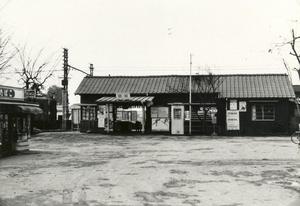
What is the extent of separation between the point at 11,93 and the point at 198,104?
17.1 m

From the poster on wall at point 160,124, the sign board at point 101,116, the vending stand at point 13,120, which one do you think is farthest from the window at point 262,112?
the vending stand at point 13,120

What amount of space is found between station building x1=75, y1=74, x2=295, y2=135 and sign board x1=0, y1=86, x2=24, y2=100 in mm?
13957

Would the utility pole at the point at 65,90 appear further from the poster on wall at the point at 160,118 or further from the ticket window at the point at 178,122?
the ticket window at the point at 178,122

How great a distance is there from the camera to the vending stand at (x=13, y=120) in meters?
20.4

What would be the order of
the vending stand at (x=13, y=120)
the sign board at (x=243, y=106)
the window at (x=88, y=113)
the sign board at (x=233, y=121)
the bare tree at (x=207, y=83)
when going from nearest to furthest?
the vending stand at (x=13, y=120) → the sign board at (x=233, y=121) → the sign board at (x=243, y=106) → the bare tree at (x=207, y=83) → the window at (x=88, y=113)

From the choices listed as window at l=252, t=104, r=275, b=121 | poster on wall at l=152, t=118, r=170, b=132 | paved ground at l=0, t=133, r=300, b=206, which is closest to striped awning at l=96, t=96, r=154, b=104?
poster on wall at l=152, t=118, r=170, b=132

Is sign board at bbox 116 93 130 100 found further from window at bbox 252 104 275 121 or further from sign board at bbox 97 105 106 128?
window at bbox 252 104 275 121

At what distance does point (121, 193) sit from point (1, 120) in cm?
1198

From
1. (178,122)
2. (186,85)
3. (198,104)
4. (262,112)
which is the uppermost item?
(186,85)

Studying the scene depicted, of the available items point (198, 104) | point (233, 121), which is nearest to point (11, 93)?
point (198, 104)

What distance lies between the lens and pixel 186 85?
3844 cm

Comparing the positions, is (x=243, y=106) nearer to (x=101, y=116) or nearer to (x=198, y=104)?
(x=198, y=104)

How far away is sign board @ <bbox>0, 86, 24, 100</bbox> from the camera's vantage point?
2007 centimetres

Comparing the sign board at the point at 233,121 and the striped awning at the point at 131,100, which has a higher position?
the striped awning at the point at 131,100
